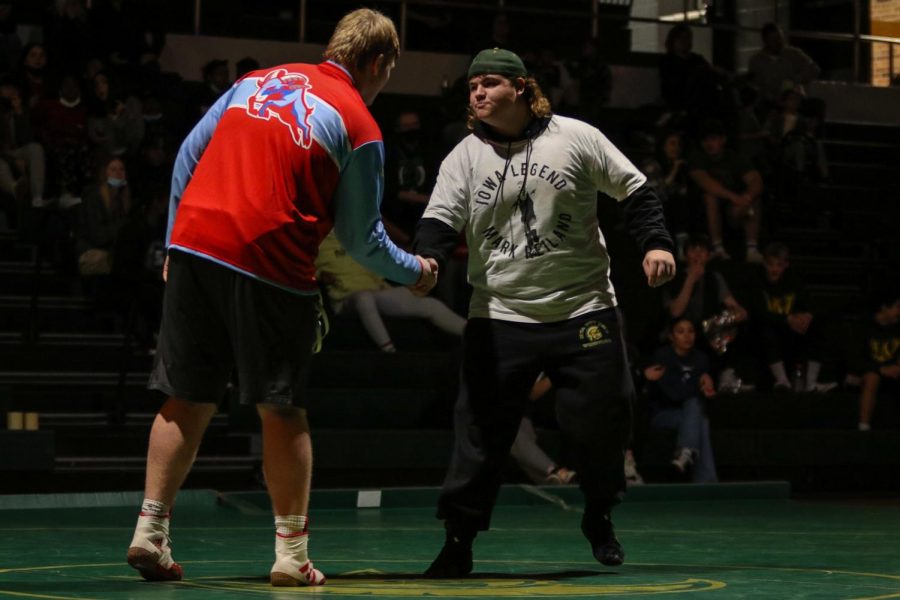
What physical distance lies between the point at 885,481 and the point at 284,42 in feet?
25.9

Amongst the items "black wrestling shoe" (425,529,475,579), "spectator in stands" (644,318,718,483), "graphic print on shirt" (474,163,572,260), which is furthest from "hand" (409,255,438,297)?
"spectator in stands" (644,318,718,483)

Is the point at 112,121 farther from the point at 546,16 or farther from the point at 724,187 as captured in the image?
the point at 546,16

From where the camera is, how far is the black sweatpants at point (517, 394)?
20.2ft

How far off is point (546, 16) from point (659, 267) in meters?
14.4

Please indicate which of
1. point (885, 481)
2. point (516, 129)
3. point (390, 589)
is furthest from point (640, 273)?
point (390, 589)

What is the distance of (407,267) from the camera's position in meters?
5.70

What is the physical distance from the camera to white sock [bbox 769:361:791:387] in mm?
14141

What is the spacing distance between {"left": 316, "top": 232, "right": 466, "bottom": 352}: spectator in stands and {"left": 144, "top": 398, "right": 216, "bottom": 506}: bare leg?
720 centimetres

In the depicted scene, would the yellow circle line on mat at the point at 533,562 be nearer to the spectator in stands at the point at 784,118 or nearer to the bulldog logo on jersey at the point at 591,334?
the bulldog logo on jersey at the point at 591,334

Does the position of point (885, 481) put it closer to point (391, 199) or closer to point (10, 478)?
point (391, 199)

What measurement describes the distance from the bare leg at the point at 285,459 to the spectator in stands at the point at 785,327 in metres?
9.20

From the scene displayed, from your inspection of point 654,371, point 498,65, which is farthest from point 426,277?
point 654,371

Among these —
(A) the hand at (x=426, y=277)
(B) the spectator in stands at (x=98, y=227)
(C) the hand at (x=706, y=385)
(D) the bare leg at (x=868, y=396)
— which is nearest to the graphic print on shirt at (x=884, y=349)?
(D) the bare leg at (x=868, y=396)

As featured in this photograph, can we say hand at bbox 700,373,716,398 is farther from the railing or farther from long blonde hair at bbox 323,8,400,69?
the railing
